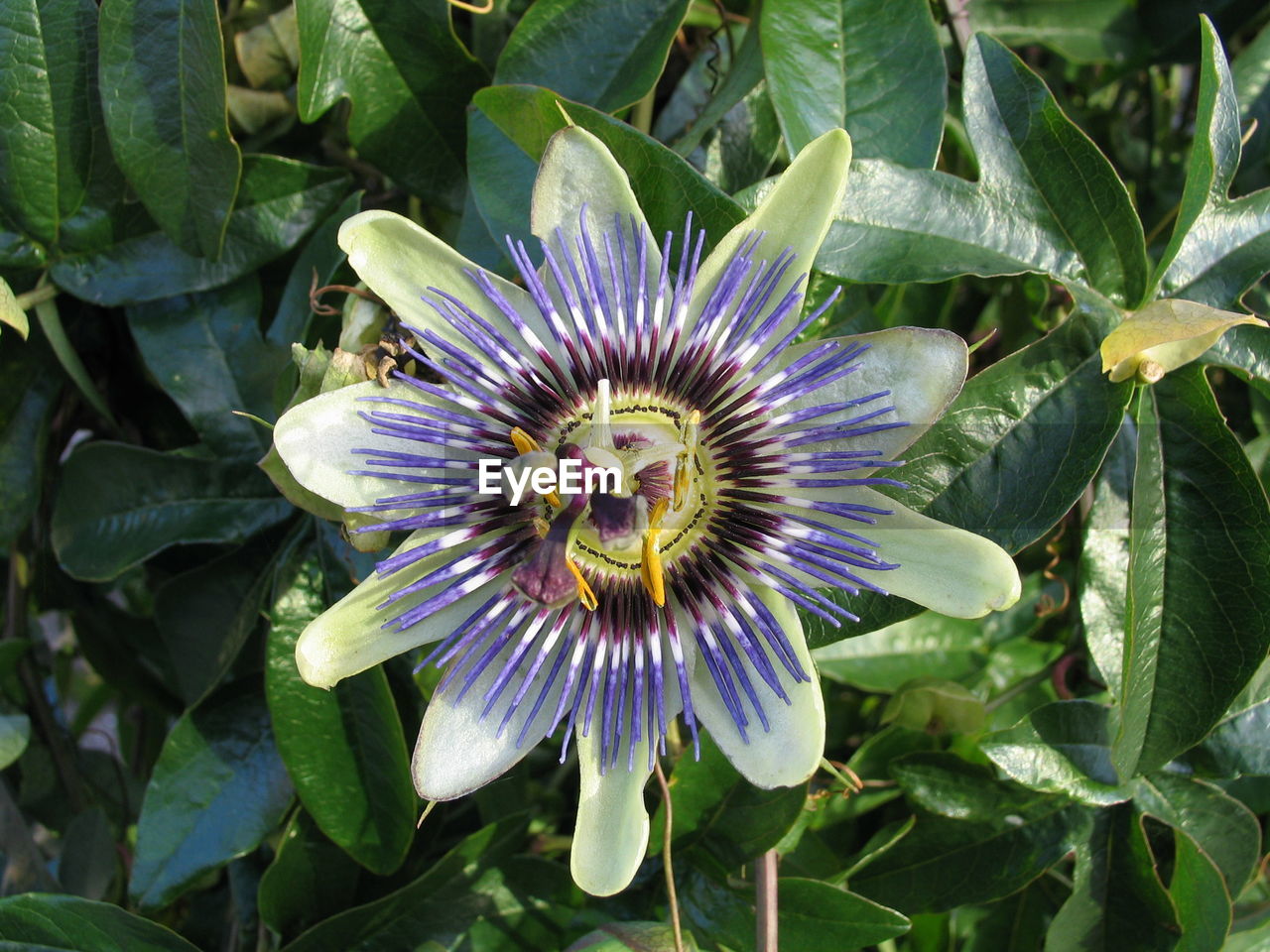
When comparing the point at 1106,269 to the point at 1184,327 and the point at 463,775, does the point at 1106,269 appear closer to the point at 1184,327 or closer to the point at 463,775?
the point at 1184,327

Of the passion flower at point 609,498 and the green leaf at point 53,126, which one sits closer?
the passion flower at point 609,498

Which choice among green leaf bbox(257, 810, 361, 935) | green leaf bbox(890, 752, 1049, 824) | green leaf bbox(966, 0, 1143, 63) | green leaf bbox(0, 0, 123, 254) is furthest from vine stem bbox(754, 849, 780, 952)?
green leaf bbox(966, 0, 1143, 63)

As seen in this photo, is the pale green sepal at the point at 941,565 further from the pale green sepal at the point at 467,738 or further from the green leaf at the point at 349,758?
the green leaf at the point at 349,758

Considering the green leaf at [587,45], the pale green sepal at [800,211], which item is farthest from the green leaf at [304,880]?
the green leaf at [587,45]

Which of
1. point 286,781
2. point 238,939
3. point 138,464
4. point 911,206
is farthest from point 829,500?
point 238,939

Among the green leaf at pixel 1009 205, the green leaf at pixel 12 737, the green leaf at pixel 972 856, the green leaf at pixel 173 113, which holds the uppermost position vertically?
the green leaf at pixel 1009 205

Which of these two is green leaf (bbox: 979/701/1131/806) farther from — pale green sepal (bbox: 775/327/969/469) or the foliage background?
pale green sepal (bbox: 775/327/969/469)
